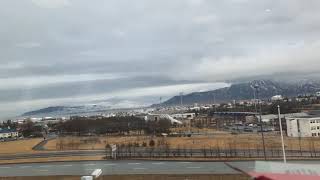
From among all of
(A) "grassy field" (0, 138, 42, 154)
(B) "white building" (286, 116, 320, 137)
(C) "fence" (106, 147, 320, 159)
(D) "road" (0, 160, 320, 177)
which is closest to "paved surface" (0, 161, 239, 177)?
(D) "road" (0, 160, 320, 177)

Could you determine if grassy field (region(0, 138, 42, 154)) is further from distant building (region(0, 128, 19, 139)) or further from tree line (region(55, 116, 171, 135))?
distant building (region(0, 128, 19, 139))

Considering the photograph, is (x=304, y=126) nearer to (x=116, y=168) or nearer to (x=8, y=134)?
(x=116, y=168)

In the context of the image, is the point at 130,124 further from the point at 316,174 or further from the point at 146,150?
the point at 316,174

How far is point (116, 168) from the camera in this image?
34969mm

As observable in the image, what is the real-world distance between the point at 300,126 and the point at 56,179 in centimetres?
4377

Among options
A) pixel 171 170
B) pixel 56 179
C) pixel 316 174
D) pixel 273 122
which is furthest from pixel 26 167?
pixel 273 122

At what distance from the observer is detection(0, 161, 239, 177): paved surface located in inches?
1222

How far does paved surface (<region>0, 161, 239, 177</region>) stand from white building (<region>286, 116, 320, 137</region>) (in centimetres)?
3288

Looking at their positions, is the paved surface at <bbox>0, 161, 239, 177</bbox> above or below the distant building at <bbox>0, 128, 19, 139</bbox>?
below

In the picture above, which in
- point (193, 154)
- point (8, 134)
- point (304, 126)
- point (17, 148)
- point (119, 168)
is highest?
point (8, 134)

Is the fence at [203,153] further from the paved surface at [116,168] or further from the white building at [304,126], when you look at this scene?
the white building at [304,126]

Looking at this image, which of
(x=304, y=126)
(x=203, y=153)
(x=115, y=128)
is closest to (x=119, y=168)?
(x=203, y=153)

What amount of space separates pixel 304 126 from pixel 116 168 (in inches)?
1492

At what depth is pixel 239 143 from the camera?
51.3 m
